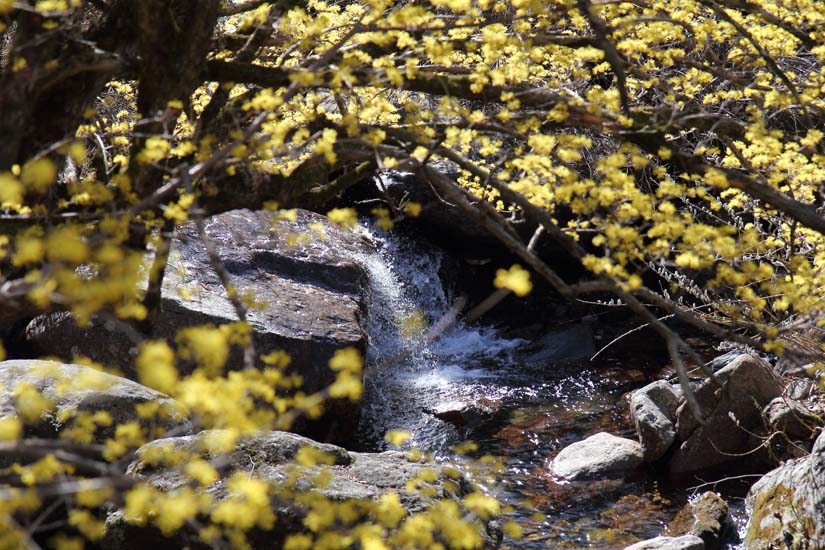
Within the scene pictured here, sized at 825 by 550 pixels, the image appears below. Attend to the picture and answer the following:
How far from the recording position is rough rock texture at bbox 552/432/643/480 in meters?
7.52

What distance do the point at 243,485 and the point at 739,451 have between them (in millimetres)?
6543

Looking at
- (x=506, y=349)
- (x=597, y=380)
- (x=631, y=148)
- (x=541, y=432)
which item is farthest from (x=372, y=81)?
(x=506, y=349)

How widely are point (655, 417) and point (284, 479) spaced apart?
4.44 metres

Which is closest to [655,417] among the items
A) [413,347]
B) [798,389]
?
[798,389]

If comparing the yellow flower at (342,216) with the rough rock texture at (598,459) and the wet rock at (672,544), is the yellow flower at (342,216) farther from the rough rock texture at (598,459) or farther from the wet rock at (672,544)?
the rough rock texture at (598,459)

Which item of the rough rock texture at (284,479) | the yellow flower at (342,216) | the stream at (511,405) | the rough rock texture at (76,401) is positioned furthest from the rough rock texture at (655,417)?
the yellow flower at (342,216)

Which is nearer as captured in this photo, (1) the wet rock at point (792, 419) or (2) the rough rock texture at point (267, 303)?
(1) the wet rock at point (792, 419)

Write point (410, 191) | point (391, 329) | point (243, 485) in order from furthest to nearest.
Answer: point (410, 191)
point (391, 329)
point (243, 485)

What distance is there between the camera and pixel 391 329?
35.0ft

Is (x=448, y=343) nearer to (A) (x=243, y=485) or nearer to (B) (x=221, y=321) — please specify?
(B) (x=221, y=321)

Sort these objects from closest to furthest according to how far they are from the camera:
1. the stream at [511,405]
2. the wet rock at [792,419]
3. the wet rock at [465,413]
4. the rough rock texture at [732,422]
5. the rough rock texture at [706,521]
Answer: the rough rock texture at [706,521], the stream at [511,405], the wet rock at [792,419], the rough rock texture at [732,422], the wet rock at [465,413]

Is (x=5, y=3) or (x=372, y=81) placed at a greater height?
(x=5, y=3)

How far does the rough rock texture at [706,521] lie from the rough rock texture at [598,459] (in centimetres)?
83

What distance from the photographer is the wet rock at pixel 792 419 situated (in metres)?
7.04
